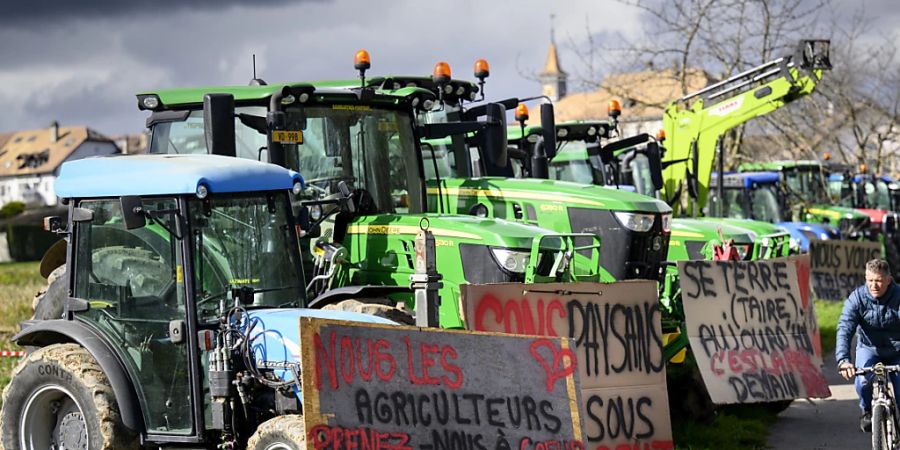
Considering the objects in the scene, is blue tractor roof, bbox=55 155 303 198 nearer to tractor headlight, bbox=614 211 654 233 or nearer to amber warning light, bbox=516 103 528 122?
tractor headlight, bbox=614 211 654 233

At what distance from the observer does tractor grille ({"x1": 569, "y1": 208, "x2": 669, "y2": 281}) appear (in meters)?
13.0

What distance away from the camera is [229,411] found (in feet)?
25.6

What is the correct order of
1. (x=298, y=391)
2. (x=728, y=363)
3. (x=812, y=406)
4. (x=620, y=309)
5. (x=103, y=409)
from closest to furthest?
(x=298, y=391), (x=103, y=409), (x=620, y=309), (x=728, y=363), (x=812, y=406)

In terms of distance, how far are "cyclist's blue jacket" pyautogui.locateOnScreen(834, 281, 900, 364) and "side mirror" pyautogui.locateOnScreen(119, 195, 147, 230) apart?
5.18 meters

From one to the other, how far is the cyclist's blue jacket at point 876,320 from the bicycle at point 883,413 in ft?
1.18

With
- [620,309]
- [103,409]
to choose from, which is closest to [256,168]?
[103,409]

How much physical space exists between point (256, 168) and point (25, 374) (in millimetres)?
2020

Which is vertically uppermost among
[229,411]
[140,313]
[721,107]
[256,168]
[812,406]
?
[721,107]

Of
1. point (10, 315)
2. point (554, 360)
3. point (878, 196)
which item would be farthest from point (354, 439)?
point (878, 196)

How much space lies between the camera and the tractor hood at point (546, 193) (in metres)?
12.8

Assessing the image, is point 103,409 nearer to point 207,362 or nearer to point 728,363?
point 207,362

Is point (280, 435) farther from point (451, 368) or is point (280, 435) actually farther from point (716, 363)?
point (716, 363)

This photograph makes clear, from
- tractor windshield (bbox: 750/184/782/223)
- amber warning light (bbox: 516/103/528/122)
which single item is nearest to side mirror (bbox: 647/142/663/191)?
amber warning light (bbox: 516/103/528/122)

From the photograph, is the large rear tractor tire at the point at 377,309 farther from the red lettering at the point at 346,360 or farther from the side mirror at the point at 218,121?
the red lettering at the point at 346,360
